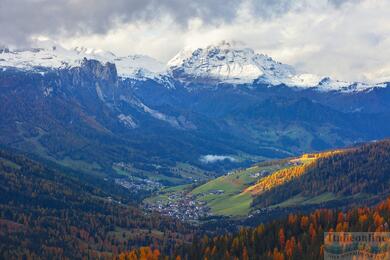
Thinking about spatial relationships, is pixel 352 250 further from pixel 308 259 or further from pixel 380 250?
pixel 308 259

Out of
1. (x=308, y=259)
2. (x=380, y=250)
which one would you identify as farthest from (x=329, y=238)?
(x=380, y=250)

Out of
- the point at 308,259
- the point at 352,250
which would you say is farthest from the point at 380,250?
the point at 308,259

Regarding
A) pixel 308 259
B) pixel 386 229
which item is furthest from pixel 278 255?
pixel 386 229

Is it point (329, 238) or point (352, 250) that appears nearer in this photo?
point (352, 250)

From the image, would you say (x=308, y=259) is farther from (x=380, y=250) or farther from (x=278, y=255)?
(x=380, y=250)

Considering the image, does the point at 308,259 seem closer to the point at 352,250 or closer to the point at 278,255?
the point at 278,255

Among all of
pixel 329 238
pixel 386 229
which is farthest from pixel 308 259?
pixel 386 229

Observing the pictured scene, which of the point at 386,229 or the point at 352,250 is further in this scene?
the point at 386,229
